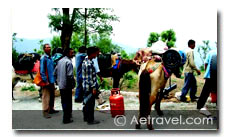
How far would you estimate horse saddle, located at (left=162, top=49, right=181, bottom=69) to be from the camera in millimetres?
6160

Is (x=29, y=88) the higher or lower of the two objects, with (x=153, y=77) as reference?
lower

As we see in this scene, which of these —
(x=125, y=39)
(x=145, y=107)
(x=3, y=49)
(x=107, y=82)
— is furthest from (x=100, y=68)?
(x=3, y=49)

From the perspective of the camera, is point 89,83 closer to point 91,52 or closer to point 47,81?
point 91,52

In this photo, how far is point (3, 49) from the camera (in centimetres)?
648

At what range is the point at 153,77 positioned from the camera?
6137 mm

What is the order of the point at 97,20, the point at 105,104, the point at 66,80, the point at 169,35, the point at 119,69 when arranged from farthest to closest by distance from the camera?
the point at 119,69 < the point at 97,20 < the point at 105,104 < the point at 169,35 < the point at 66,80

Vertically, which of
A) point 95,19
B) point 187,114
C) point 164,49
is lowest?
point 187,114

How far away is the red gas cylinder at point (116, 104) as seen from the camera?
644 cm

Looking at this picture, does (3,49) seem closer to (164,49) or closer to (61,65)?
(61,65)

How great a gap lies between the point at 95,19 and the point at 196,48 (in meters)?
2.03

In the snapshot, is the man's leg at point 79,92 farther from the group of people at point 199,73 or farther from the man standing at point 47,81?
the group of people at point 199,73

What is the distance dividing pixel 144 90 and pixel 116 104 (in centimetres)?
65

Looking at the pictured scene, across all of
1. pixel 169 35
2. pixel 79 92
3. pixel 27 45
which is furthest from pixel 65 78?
pixel 169 35

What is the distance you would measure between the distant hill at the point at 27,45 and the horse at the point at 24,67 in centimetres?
17
